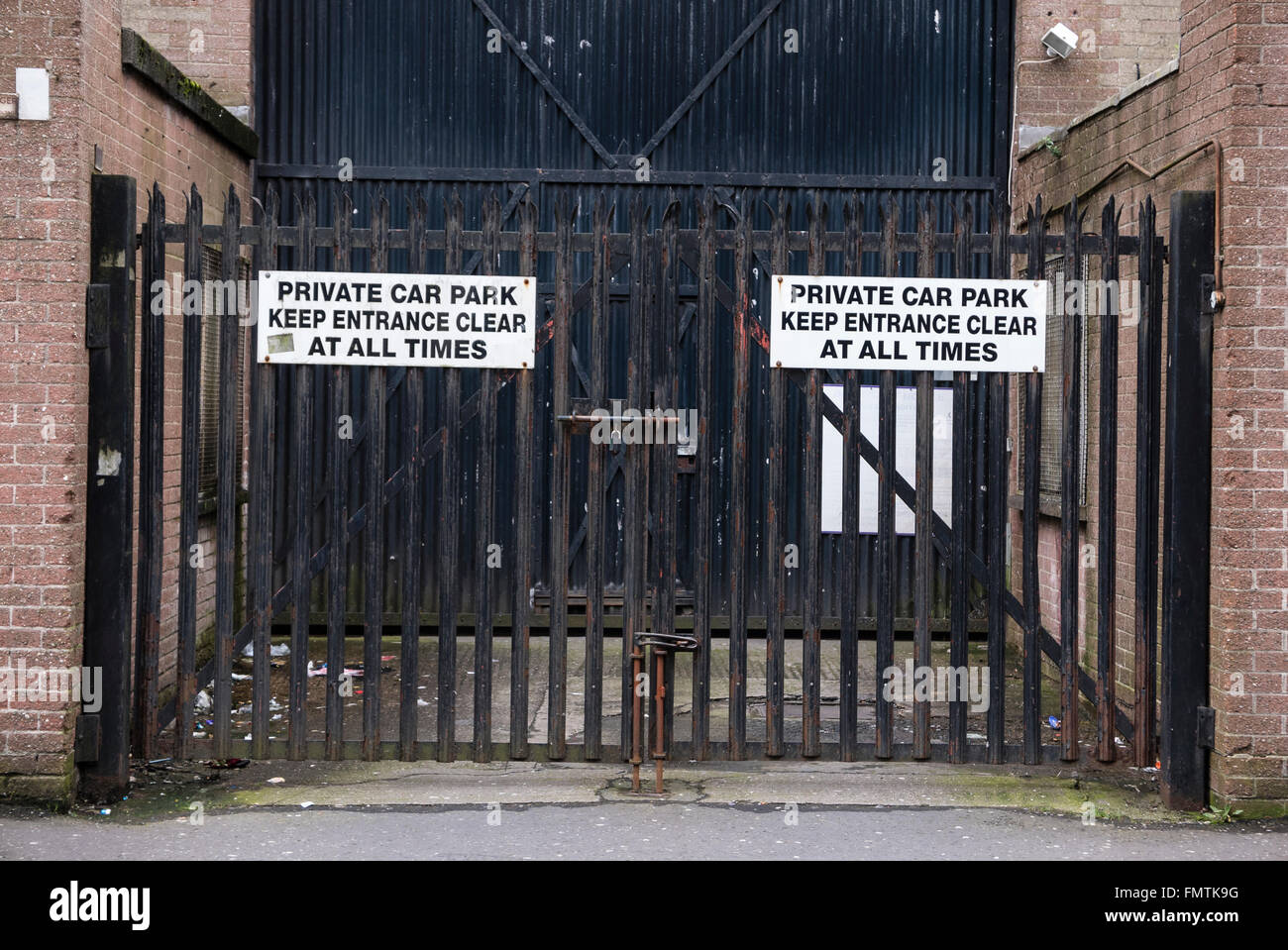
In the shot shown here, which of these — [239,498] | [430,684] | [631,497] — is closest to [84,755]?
[631,497]

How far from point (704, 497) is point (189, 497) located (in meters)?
2.42

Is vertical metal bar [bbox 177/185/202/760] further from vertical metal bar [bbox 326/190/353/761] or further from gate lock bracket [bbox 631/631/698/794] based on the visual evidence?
gate lock bracket [bbox 631/631/698/794]

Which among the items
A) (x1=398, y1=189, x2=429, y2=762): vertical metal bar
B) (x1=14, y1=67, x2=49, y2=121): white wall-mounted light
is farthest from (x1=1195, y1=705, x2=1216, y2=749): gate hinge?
(x1=14, y1=67, x2=49, y2=121): white wall-mounted light

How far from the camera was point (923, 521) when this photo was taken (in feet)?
21.2

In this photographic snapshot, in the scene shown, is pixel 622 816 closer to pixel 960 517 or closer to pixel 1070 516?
pixel 960 517

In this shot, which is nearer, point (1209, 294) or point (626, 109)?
point (1209, 294)

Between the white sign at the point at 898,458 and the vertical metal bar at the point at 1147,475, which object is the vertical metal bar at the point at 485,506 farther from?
the white sign at the point at 898,458

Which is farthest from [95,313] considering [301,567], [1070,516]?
[1070,516]

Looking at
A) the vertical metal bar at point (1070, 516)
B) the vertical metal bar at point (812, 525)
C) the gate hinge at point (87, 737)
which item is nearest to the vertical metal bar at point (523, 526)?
the vertical metal bar at point (812, 525)

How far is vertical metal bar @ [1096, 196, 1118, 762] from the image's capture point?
634cm

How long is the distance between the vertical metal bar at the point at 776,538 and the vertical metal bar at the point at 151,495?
2.74 meters

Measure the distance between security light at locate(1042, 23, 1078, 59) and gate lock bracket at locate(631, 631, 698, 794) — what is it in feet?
23.1

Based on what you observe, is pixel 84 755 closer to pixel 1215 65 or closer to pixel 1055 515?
pixel 1215 65

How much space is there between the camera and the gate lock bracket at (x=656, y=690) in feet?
20.2
